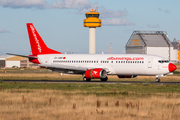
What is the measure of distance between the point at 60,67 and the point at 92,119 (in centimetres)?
3062

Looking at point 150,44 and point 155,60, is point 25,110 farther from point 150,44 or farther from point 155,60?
point 150,44

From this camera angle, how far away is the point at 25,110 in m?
17.2

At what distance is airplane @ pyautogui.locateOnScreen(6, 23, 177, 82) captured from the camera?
41.8m

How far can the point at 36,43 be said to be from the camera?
51.3 metres

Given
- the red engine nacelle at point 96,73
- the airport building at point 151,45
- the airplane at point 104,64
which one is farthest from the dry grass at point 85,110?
the airport building at point 151,45

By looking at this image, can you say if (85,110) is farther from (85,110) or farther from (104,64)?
(104,64)

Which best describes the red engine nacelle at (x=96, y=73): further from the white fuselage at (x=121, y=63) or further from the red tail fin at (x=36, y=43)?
the red tail fin at (x=36, y=43)

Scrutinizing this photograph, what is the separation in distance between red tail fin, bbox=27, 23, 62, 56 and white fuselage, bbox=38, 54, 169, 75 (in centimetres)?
338

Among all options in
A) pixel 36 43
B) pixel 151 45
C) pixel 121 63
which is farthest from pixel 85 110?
pixel 151 45

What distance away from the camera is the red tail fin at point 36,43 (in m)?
50.9

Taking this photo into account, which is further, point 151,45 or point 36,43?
point 151,45

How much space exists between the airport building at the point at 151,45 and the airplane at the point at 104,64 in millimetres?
125879

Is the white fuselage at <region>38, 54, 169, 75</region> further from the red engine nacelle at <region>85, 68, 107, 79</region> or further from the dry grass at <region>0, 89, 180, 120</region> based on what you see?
the dry grass at <region>0, 89, 180, 120</region>

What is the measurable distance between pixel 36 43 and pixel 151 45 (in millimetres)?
127298
